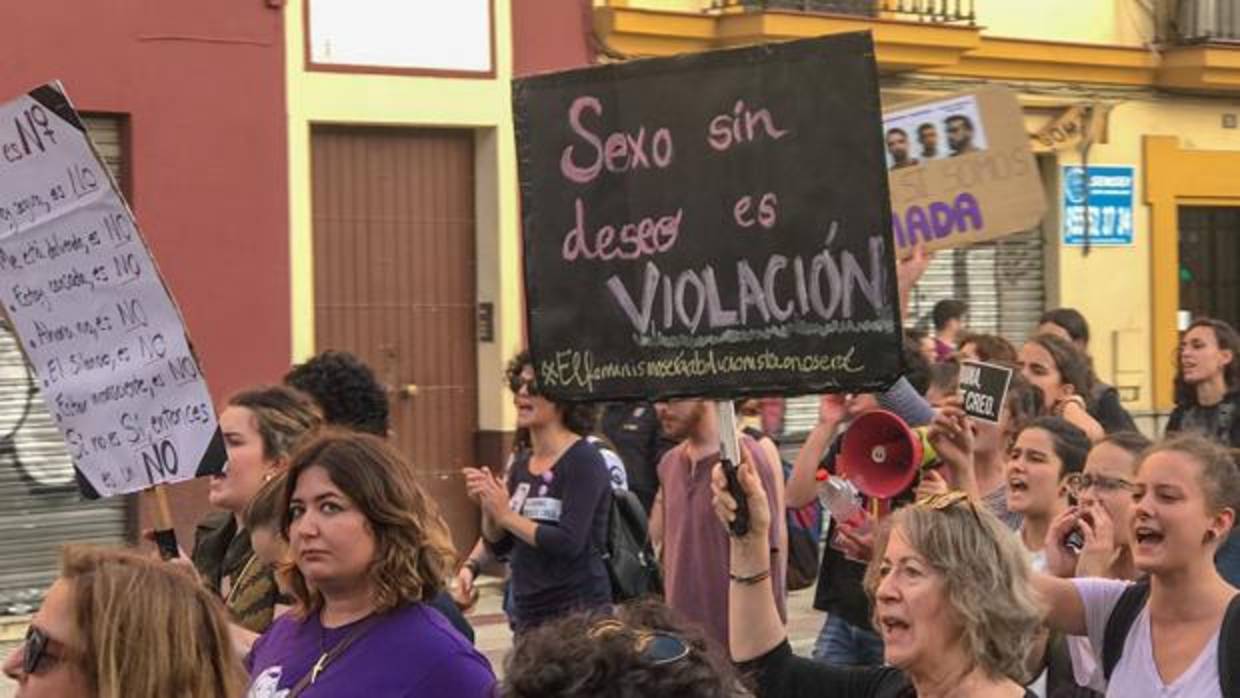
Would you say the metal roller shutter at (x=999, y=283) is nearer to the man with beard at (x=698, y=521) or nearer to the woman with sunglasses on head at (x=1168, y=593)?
the man with beard at (x=698, y=521)

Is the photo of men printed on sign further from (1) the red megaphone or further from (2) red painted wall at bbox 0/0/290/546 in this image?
(2) red painted wall at bbox 0/0/290/546

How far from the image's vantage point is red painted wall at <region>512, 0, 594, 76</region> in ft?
52.3

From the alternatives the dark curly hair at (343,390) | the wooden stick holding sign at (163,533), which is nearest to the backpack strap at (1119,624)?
the wooden stick holding sign at (163,533)

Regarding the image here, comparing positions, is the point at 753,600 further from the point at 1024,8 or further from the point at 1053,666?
the point at 1024,8

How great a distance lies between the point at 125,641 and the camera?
164 inches

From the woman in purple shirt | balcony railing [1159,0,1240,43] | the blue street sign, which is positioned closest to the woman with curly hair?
the woman in purple shirt

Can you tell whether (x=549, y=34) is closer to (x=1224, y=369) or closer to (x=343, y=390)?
(x=1224, y=369)

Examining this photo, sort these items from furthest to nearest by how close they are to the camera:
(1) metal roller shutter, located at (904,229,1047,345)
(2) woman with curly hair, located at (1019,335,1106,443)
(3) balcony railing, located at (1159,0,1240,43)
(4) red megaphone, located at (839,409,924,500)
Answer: (3) balcony railing, located at (1159,0,1240,43) → (1) metal roller shutter, located at (904,229,1047,345) → (2) woman with curly hair, located at (1019,335,1106,443) → (4) red megaphone, located at (839,409,924,500)

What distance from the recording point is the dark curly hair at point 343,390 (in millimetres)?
7254

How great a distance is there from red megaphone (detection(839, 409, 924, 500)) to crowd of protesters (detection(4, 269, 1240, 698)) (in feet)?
0.22

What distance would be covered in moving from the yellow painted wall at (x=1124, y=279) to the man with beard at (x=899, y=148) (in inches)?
425

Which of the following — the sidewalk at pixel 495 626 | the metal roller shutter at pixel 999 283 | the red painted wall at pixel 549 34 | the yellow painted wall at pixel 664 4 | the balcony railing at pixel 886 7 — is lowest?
the sidewalk at pixel 495 626

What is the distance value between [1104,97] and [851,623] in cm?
1232

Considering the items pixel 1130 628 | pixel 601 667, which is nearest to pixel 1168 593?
pixel 1130 628
